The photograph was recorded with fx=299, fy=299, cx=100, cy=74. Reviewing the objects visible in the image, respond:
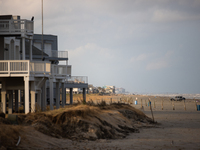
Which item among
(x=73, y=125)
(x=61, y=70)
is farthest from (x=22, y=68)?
(x=73, y=125)

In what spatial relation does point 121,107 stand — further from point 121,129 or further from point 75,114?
point 75,114

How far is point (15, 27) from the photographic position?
22.5 meters

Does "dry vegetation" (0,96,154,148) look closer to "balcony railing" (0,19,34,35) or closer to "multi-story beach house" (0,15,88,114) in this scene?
"multi-story beach house" (0,15,88,114)

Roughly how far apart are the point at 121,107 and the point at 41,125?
35.8ft

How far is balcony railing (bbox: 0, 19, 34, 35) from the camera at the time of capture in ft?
72.1

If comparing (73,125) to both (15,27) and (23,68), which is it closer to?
(23,68)

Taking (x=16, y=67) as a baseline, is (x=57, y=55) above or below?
above

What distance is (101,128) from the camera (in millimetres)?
15742

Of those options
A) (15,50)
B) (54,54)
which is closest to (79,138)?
(15,50)

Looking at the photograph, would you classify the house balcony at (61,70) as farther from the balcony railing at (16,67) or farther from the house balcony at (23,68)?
the balcony railing at (16,67)

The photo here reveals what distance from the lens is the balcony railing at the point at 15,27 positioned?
866 inches

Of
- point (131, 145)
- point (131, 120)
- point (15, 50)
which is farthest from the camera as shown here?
point (15, 50)

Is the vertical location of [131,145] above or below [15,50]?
below

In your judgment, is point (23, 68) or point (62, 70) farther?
point (62, 70)
